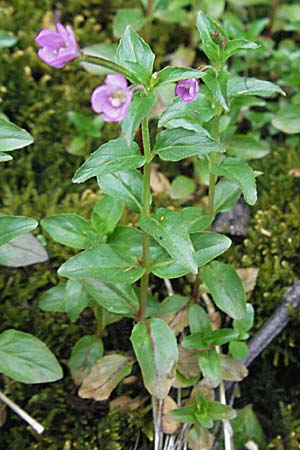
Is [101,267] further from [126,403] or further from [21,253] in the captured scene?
[126,403]

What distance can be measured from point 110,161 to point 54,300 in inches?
22.6

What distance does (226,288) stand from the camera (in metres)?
1.67

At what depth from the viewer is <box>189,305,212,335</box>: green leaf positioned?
1738mm

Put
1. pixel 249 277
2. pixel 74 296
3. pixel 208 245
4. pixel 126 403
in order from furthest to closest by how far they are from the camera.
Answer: pixel 249 277, pixel 126 403, pixel 74 296, pixel 208 245

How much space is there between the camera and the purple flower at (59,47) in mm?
1285

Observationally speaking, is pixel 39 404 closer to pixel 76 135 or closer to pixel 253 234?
pixel 253 234

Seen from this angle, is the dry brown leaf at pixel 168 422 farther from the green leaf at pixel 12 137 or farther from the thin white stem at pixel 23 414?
the green leaf at pixel 12 137

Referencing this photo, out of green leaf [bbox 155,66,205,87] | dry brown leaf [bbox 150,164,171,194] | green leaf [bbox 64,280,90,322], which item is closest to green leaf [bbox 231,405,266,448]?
green leaf [bbox 64,280,90,322]

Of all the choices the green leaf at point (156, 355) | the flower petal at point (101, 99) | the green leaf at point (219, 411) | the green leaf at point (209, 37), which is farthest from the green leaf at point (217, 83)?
the green leaf at point (219, 411)

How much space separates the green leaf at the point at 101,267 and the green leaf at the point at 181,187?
25.6 inches

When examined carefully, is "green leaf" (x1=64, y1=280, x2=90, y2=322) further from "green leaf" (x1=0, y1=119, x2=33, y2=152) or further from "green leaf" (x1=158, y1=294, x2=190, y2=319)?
"green leaf" (x1=0, y1=119, x2=33, y2=152)

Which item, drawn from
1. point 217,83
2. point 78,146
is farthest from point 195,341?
point 78,146

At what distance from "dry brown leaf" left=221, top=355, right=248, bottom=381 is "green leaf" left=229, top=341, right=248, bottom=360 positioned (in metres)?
0.03

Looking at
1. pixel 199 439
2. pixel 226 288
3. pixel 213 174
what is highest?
pixel 213 174
